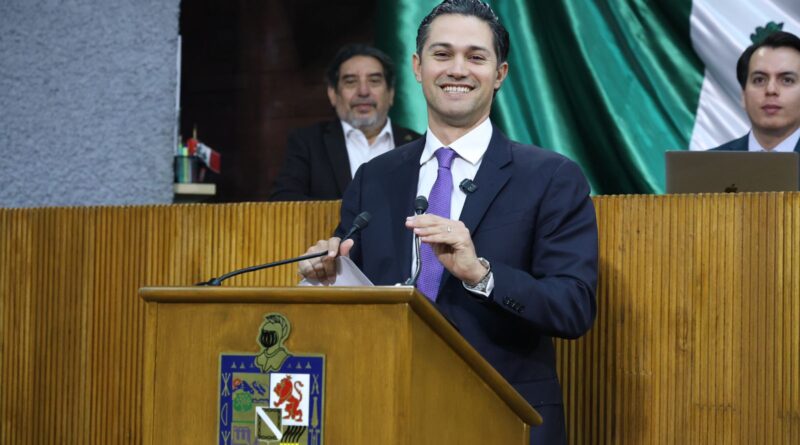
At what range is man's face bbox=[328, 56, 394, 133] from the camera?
4.16m

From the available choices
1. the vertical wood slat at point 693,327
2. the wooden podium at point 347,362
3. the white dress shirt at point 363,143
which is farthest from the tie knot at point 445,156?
the white dress shirt at point 363,143

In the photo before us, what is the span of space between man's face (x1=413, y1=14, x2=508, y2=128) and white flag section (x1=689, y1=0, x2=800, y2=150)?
1742 millimetres

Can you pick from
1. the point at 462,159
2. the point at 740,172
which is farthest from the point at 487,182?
the point at 740,172

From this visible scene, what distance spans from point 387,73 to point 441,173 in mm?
1857

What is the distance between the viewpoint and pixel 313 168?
3906 mm

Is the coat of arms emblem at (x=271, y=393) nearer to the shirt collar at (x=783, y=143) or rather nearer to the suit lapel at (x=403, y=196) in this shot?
the suit lapel at (x=403, y=196)

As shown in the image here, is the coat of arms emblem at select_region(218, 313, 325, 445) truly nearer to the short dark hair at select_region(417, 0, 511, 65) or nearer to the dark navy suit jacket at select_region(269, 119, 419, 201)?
the short dark hair at select_region(417, 0, 511, 65)

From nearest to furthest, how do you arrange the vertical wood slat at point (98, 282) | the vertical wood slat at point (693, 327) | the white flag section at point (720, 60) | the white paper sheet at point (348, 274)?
the white paper sheet at point (348, 274)
the vertical wood slat at point (693, 327)
the vertical wood slat at point (98, 282)
the white flag section at point (720, 60)

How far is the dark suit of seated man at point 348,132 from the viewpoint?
12.8ft

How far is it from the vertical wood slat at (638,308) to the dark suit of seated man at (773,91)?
135 cm

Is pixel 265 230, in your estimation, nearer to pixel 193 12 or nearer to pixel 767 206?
pixel 767 206

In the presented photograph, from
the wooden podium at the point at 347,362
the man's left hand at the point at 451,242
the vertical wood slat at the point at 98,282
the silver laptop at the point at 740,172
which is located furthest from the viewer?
the vertical wood slat at the point at 98,282

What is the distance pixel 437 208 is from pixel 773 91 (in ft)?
6.12

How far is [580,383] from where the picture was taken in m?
2.71
